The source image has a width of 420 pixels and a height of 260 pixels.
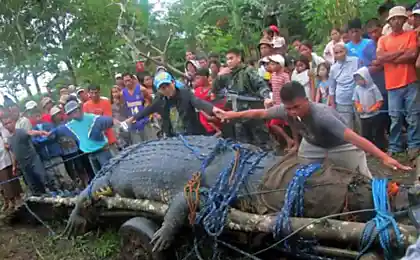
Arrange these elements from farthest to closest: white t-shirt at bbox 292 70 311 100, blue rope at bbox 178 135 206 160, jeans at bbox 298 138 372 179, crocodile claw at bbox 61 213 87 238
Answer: white t-shirt at bbox 292 70 311 100
crocodile claw at bbox 61 213 87 238
blue rope at bbox 178 135 206 160
jeans at bbox 298 138 372 179

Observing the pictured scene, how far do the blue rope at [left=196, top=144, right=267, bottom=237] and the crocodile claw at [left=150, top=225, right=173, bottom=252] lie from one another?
27 cm

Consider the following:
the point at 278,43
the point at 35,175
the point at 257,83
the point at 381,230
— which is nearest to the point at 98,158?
the point at 35,175

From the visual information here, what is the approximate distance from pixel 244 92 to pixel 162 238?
10.4 ft

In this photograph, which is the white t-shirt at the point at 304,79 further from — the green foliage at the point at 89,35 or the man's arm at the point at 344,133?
the green foliage at the point at 89,35

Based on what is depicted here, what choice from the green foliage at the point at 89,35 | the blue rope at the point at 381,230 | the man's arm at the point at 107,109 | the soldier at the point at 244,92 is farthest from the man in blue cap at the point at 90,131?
the green foliage at the point at 89,35

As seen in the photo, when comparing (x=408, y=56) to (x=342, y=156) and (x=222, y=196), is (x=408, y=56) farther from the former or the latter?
(x=222, y=196)

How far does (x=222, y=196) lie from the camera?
13.6ft

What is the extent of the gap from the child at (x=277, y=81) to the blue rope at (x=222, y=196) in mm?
2393

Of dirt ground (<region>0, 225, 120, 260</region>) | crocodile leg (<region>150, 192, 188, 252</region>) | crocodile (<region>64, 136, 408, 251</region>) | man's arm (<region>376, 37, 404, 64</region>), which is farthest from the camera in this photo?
man's arm (<region>376, 37, 404, 64</region>)

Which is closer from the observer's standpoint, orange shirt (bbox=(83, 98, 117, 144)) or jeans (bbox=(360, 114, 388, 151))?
jeans (bbox=(360, 114, 388, 151))

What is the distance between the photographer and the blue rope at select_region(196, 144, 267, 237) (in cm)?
400

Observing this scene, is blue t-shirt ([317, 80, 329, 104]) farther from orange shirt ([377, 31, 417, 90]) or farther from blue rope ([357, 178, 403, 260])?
blue rope ([357, 178, 403, 260])

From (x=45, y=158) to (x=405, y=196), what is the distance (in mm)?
5612

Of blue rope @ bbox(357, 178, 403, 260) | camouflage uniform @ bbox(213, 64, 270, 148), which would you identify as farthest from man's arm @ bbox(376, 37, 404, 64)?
blue rope @ bbox(357, 178, 403, 260)
